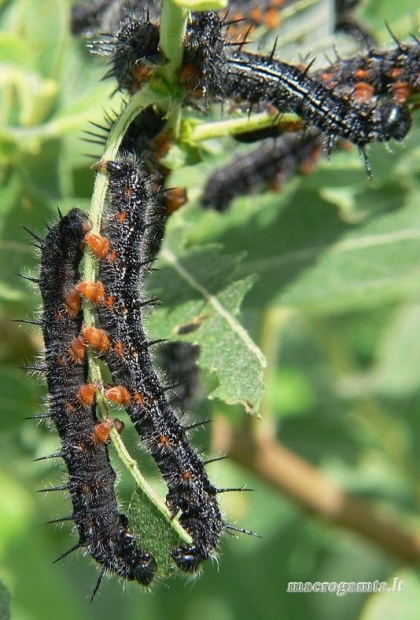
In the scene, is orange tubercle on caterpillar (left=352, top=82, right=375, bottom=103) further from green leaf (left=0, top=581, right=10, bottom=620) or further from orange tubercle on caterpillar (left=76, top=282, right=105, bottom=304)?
green leaf (left=0, top=581, right=10, bottom=620)

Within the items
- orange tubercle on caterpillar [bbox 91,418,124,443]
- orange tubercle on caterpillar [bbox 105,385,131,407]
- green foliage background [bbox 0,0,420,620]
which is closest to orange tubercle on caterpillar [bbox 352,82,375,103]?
green foliage background [bbox 0,0,420,620]

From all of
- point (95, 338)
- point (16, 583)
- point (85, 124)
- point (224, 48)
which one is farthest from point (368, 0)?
point (16, 583)

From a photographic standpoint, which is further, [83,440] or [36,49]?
[36,49]

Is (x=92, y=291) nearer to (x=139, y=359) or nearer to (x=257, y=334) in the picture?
(x=139, y=359)

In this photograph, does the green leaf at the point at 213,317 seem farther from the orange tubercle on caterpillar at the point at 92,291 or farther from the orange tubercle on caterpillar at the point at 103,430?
the orange tubercle on caterpillar at the point at 92,291

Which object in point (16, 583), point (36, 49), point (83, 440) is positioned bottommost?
point (16, 583)

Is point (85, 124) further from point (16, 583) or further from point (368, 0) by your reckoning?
point (16, 583)

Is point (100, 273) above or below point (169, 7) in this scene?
below
